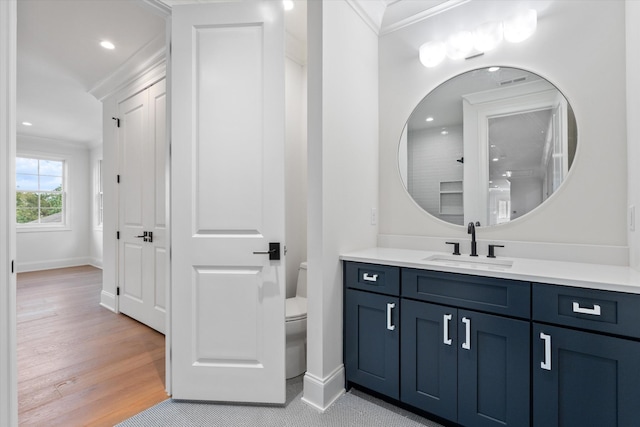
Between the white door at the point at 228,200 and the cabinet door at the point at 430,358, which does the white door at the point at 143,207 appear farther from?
the cabinet door at the point at 430,358

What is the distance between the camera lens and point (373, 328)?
1.82 meters

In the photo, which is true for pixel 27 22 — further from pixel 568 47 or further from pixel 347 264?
pixel 568 47

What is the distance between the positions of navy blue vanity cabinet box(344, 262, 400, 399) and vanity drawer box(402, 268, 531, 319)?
113 millimetres

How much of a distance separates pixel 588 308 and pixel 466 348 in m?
0.54

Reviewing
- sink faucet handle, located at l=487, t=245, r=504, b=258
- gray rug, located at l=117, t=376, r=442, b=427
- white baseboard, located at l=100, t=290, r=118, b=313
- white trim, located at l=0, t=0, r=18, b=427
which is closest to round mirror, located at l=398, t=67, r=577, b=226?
sink faucet handle, located at l=487, t=245, r=504, b=258

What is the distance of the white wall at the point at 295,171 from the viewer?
104 inches

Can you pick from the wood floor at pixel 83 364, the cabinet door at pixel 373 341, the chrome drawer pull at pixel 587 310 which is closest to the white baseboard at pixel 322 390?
the cabinet door at pixel 373 341

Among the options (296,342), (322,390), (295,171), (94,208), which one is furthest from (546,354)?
(94,208)

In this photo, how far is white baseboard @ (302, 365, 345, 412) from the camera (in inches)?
69.8

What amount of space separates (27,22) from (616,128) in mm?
4155

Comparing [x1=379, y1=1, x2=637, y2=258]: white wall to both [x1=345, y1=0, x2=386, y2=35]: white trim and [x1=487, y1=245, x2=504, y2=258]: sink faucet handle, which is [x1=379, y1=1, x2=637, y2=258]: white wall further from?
[x1=345, y1=0, x2=386, y2=35]: white trim

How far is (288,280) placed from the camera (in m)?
2.67

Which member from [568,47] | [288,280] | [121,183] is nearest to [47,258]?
[121,183]

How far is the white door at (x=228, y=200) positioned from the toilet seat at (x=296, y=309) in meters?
0.31
